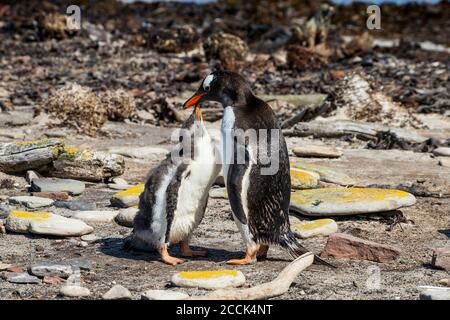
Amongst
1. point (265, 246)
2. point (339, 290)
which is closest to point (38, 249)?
point (265, 246)

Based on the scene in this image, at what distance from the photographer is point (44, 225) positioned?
19.9 feet

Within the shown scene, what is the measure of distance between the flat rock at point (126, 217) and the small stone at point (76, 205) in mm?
516

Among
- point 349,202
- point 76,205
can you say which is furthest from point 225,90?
point 76,205

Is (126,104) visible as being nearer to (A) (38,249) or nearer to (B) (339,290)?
(A) (38,249)

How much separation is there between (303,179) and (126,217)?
5.91 ft

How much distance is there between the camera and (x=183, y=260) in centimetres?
A: 558

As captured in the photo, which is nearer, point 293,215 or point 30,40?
point 293,215

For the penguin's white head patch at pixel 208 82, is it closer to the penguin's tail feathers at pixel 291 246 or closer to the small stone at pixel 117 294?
the penguin's tail feathers at pixel 291 246

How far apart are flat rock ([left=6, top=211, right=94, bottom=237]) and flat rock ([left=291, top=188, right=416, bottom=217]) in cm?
172

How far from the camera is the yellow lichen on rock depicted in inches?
190

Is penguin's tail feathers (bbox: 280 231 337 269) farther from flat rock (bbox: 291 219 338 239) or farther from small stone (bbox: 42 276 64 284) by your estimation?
small stone (bbox: 42 276 64 284)

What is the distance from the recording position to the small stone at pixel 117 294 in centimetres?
457

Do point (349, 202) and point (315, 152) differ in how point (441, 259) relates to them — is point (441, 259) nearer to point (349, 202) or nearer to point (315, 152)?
point (349, 202)

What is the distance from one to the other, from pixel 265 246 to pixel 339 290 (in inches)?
35.0
